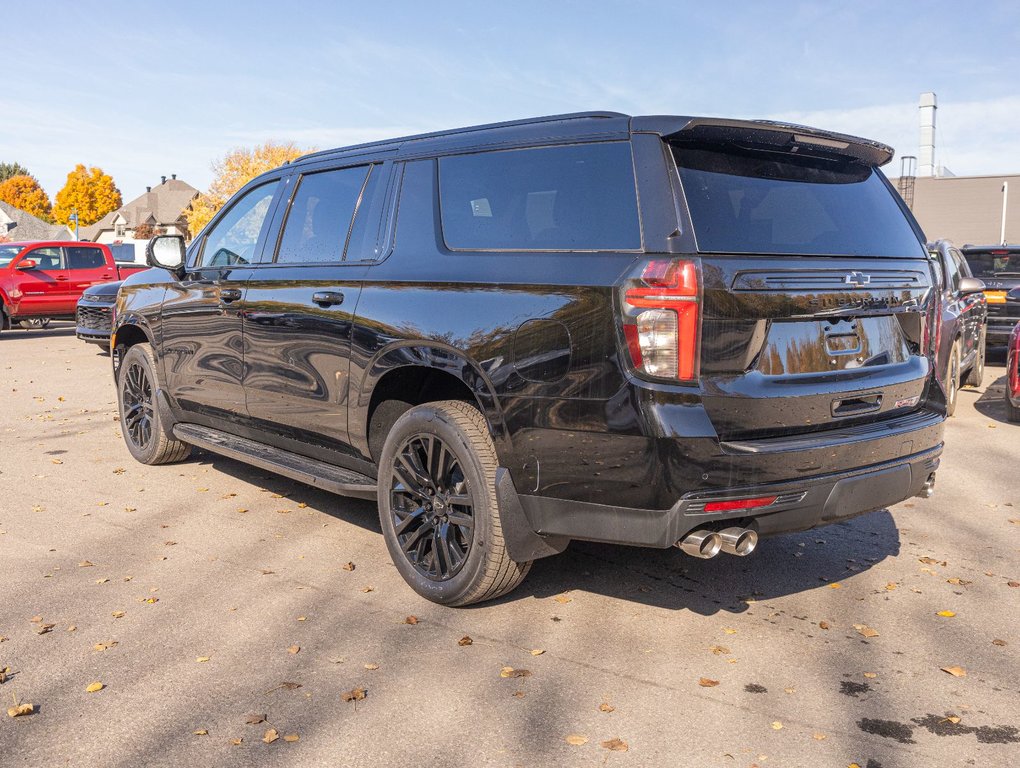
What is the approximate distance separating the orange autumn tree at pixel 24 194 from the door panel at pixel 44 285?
128 m

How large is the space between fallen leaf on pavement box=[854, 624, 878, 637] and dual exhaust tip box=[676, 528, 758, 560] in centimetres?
84

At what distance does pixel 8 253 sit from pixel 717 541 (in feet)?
68.9

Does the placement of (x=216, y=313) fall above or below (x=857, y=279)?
below

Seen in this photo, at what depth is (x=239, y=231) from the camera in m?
6.21

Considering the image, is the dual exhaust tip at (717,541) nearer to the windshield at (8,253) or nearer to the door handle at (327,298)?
the door handle at (327,298)

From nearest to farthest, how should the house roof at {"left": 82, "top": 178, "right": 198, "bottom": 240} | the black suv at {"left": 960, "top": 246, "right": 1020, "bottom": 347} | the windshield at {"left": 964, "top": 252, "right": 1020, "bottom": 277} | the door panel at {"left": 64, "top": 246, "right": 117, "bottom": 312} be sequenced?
the black suv at {"left": 960, "top": 246, "right": 1020, "bottom": 347}, the windshield at {"left": 964, "top": 252, "right": 1020, "bottom": 277}, the door panel at {"left": 64, "top": 246, "right": 117, "bottom": 312}, the house roof at {"left": 82, "top": 178, "right": 198, "bottom": 240}

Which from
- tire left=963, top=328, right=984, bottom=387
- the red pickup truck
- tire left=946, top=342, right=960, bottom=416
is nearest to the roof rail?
tire left=946, top=342, right=960, bottom=416

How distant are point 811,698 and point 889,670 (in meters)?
0.47

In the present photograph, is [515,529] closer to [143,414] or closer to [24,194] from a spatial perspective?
[143,414]

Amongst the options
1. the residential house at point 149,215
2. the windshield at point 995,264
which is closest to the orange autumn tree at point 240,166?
the residential house at point 149,215

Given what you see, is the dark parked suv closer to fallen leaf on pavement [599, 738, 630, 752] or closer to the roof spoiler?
the roof spoiler

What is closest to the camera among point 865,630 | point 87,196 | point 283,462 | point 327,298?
point 865,630

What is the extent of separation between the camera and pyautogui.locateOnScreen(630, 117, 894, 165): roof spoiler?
3.80m

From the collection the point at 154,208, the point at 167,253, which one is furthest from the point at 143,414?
the point at 154,208
